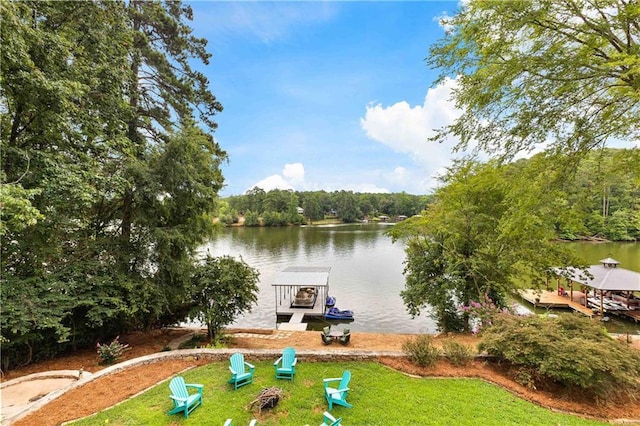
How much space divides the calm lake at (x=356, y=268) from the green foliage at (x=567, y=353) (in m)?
8.54

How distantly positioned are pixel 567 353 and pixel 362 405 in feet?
14.2

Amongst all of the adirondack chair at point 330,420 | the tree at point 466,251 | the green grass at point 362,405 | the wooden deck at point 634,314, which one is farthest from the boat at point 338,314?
the wooden deck at point 634,314

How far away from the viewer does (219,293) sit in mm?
10023

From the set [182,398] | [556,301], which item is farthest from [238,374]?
[556,301]

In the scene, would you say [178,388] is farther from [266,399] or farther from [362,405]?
[362,405]

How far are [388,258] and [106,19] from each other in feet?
101

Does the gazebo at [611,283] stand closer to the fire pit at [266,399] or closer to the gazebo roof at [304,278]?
the gazebo roof at [304,278]

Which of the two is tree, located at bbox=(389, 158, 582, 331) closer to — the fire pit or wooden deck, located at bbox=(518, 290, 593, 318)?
wooden deck, located at bbox=(518, 290, 593, 318)

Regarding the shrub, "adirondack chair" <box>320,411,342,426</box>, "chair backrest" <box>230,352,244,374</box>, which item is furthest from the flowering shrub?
the shrub

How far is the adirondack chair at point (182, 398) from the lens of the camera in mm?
5199

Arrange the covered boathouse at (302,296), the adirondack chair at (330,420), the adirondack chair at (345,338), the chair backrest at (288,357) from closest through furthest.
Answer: the adirondack chair at (330,420) < the chair backrest at (288,357) < the adirondack chair at (345,338) < the covered boathouse at (302,296)

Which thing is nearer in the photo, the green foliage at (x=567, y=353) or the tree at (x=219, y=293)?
the green foliage at (x=567, y=353)

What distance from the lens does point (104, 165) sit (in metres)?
8.55

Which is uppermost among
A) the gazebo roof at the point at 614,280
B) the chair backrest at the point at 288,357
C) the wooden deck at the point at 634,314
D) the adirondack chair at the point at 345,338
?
the chair backrest at the point at 288,357
